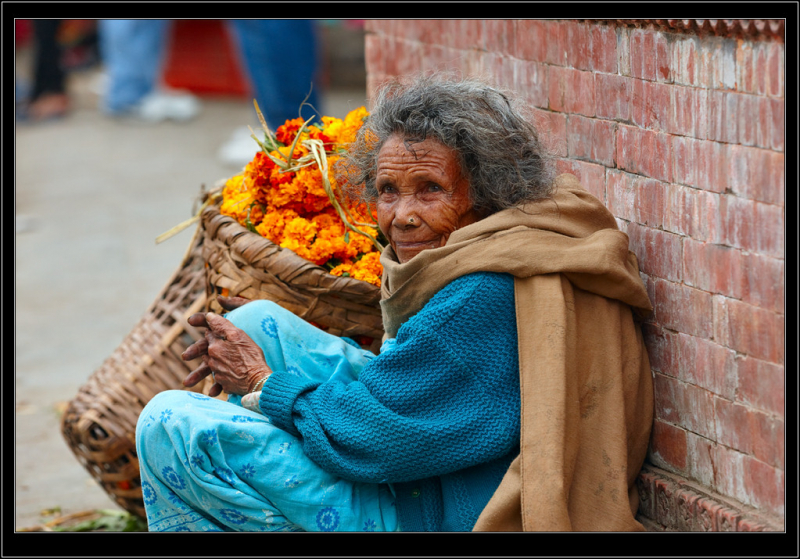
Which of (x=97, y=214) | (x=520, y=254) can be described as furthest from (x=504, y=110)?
(x=97, y=214)

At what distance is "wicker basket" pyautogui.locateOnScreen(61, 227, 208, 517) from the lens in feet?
11.0

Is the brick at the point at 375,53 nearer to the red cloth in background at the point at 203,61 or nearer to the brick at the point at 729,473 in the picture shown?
the brick at the point at 729,473

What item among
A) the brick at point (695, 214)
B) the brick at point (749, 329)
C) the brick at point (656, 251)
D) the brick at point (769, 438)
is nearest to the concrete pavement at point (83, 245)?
the brick at point (656, 251)

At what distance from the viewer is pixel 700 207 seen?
7.58 feet

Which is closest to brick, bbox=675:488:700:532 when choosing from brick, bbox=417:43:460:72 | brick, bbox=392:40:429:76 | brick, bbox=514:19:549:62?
brick, bbox=514:19:549:62

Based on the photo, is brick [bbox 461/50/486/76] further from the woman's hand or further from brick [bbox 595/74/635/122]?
the woman's hand

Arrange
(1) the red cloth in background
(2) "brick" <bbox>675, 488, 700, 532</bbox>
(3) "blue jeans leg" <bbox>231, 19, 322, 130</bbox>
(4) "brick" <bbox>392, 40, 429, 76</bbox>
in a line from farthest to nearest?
(1) the red cloth in background < (3) "blue jeans leg" <bbox>231, 19, 322, 130</bbox> < (4) "brick" <bbox>392, 40, 429, 76</bbox> < (2) "brick" <bbox>675, 488, 700, 532</bbox>

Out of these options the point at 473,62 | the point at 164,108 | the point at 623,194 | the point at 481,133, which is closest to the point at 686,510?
the point at 623,194

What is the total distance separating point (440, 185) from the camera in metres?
2.50

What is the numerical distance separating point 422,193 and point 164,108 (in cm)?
847

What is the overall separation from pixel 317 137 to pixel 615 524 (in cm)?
165

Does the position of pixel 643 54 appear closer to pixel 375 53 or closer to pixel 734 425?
pixel 734 425

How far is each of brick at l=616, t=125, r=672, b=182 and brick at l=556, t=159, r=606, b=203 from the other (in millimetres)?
106
